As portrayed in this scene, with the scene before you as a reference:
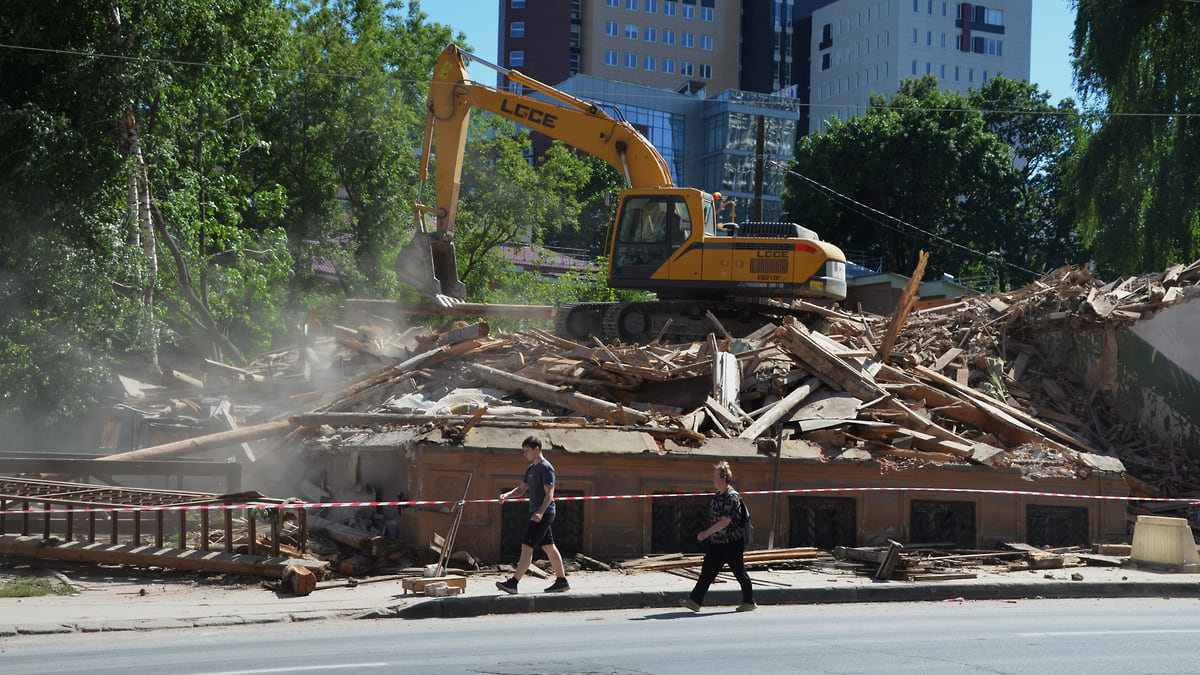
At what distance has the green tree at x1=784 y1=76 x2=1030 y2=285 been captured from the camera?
55.5 meters

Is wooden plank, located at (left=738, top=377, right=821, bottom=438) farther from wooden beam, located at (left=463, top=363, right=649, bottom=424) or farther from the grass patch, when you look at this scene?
the grass patch

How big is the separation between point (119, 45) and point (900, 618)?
18497 mm

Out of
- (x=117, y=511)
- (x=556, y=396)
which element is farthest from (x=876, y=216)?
(x=117, y=511)

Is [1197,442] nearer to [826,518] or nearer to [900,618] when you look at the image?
[826,518]

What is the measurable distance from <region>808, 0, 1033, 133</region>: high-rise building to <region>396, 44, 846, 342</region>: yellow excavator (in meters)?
79.7

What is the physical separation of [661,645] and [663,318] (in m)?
14.6

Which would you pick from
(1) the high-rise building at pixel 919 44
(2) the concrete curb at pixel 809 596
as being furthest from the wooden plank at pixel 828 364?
(1) the high-rise building at pixel 919 44

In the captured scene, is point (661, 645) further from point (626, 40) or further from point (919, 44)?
point (626, 40)

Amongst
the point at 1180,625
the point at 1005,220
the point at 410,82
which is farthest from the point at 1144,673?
the point at 1005,220

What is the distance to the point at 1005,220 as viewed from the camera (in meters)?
56.3

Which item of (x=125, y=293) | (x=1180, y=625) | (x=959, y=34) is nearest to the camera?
(x=1180, y=625)

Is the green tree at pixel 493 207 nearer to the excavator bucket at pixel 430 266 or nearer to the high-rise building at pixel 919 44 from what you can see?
the excavator bucket at pixel 430 266

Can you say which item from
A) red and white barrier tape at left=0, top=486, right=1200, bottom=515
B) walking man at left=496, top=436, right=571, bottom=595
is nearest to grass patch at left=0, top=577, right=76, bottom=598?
Answer: red and white barrier tape at left=0, top=486, right=1200, bottom=515

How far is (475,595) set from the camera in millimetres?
10625
